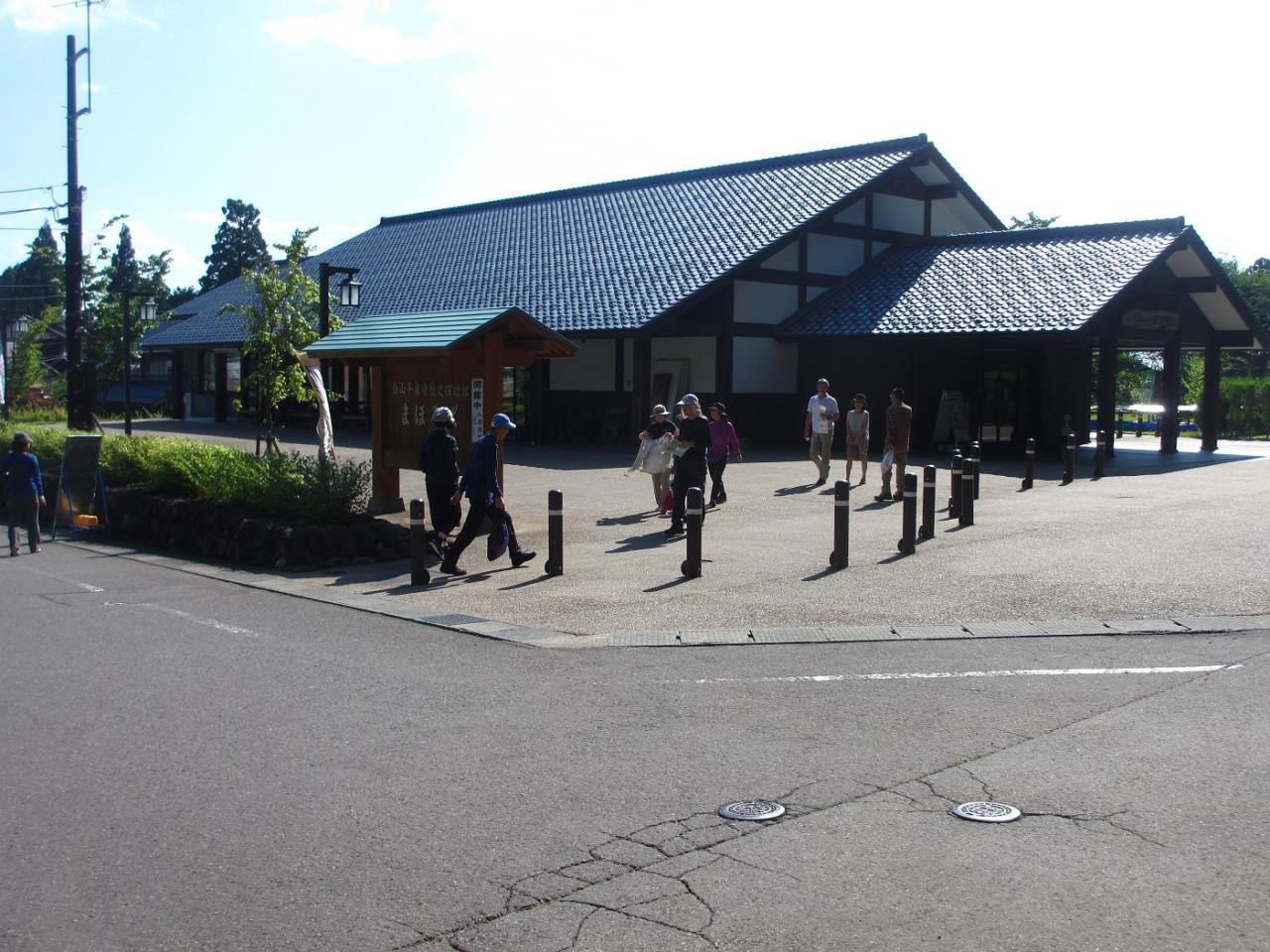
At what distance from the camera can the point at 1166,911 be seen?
4445 mm

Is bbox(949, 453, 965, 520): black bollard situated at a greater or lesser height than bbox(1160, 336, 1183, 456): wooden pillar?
lesser

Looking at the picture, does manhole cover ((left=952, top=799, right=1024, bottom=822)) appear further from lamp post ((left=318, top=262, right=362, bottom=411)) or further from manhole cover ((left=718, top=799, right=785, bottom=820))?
lamp post ((left=318, top=262, right=362, bottom=411))

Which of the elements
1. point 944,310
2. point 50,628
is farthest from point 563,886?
point 944,310

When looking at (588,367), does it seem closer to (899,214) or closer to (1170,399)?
(899,214)

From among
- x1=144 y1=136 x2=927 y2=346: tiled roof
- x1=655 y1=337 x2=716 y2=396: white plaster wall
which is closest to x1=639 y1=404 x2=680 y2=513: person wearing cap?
x1=144 y1=136 x2=927 y2=346: tiled roof

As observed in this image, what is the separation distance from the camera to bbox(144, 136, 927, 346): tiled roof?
29.1 meters

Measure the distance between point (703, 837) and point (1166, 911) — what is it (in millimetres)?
1815

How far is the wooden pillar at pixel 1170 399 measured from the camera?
3002 centimetres

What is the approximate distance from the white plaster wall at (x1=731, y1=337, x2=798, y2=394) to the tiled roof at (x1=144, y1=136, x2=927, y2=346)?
85.7 inches

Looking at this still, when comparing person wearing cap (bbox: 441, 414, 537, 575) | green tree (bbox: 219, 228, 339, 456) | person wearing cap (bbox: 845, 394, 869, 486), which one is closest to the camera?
person wearing cap (bbox: 441, 414, 537, 575)

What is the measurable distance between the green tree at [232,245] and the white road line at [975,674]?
282 ft

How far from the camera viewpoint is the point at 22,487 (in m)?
15.7

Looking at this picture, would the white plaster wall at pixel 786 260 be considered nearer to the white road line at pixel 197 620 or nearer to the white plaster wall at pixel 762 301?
the white plaster wall at pixel 762 301

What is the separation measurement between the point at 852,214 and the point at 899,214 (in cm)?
207
